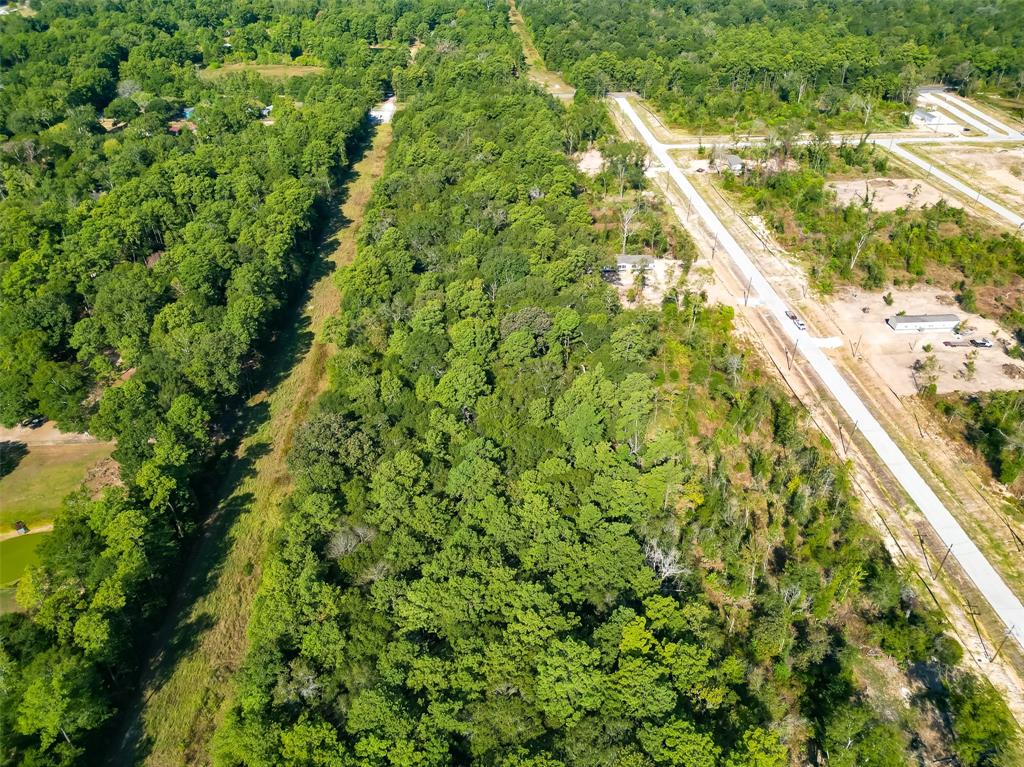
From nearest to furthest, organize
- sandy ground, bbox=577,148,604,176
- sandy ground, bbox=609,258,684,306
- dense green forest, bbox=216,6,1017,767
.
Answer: dense green forest, bbox=216,6,1017,767, sandy ground, bbox=609,258,684,306, sandy ground, bbox=577,148,604,176

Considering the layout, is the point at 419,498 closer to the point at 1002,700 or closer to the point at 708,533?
the point at 708,533

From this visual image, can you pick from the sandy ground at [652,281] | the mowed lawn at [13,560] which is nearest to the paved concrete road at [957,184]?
the sandy ground at [652,281]

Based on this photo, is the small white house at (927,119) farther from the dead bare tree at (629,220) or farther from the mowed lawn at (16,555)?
the mowed lawn at (16,555)

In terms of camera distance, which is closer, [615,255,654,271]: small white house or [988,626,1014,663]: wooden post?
[988,626,1014,663]: wooden post

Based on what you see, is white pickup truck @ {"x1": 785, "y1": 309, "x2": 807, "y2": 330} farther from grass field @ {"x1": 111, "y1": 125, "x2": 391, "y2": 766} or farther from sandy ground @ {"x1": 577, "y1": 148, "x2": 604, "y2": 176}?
grass field @ {"x1": 111, "y1": 125, "x2": 391, "y2": 766}

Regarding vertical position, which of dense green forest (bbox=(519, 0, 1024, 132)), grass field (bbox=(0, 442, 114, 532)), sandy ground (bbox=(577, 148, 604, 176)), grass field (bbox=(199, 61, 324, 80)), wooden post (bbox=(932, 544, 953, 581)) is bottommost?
wooden post (bbox=(932, 544, 953, 581))

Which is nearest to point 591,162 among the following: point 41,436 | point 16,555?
point 41,436

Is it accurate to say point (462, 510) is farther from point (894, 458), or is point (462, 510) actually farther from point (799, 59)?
point (799, 59)

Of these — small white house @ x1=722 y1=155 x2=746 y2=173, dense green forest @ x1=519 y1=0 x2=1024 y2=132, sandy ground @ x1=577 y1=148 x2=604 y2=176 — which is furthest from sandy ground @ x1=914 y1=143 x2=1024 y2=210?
sandy ground @ x1=577 y1=148 x2=604 y2=176
